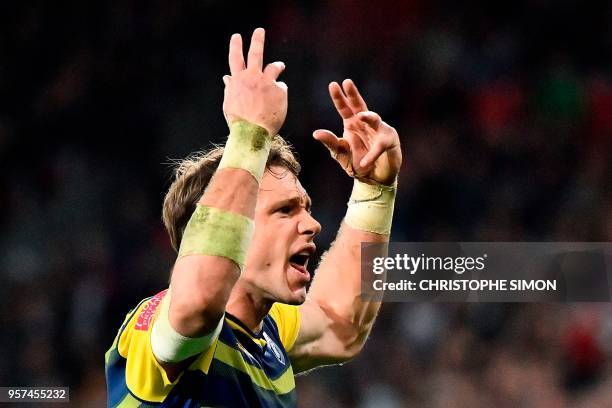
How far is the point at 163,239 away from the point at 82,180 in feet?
2.35

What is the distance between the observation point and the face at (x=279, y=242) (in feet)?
9.82

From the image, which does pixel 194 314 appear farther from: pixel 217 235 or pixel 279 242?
pixel 279 242

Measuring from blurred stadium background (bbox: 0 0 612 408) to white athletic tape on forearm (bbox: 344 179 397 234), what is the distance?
103 inches

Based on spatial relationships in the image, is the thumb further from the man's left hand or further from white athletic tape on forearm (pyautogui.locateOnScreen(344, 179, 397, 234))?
white athletic tape on forearm (pyautogui.locateOnScreen(344, 179, 397, 234))

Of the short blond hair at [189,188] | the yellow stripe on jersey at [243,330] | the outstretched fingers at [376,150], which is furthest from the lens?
the outstretched fingers at [376,150]

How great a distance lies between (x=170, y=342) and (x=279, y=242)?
79 centimetres

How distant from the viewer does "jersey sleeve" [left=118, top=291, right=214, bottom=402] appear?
7.96ft

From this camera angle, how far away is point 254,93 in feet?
8.10

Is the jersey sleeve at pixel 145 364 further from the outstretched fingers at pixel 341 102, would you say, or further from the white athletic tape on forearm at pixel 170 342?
the outstretched fingers at pixel 341 102

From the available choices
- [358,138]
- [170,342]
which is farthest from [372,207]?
[170,342]

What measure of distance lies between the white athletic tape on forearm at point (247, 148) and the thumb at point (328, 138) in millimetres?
557

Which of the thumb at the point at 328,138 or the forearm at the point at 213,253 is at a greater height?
the thumb at the point at 328,138

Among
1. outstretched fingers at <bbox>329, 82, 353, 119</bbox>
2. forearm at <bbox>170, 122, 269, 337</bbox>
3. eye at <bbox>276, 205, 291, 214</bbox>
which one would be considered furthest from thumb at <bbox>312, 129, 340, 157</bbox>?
forearm at <bbox>170, 122, 269, 337</bbox>

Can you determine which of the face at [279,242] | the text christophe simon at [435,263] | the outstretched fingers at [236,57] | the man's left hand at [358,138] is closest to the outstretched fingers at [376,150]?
the man's left hand at [358,138]
